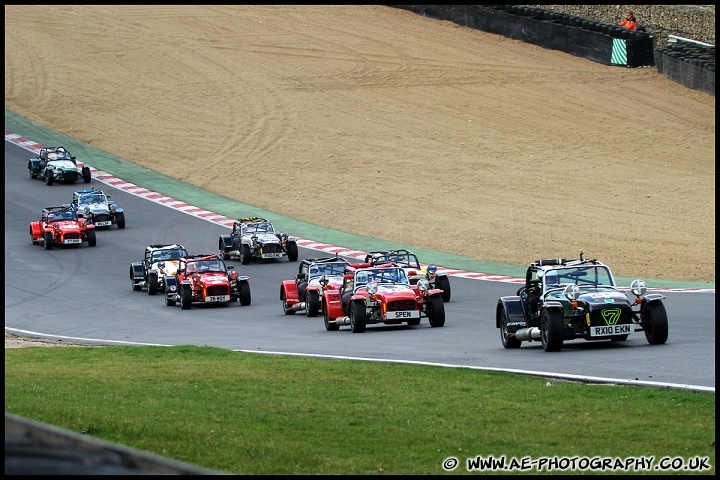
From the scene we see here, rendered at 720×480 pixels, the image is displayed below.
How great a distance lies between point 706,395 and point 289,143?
4089 centimetres

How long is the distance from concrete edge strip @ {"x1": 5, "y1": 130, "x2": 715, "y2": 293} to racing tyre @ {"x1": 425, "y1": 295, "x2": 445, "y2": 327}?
6.57 meters

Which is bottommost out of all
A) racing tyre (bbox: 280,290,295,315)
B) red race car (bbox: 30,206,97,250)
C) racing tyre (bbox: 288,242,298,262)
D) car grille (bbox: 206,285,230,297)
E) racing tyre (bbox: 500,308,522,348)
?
racing tyre (bbox: 280,290,295,315)

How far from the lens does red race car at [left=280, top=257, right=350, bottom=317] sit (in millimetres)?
26859

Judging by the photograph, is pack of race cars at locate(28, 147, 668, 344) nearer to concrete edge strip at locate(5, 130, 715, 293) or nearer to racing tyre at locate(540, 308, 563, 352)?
racing tyre at locate(540, 308, 563, 352)

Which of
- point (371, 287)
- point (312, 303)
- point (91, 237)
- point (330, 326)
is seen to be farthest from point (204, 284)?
point (91, 237)

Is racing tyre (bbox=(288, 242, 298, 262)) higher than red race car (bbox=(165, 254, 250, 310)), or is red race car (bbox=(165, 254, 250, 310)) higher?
racing tyre (bbox=(288, 242, 298, 262))

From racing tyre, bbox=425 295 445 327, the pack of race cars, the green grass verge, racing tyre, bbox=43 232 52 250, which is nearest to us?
the green grass verge

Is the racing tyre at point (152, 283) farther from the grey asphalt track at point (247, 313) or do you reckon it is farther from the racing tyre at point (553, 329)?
the racing tyre at point (553, 329)

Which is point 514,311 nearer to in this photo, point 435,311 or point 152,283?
point 435,311

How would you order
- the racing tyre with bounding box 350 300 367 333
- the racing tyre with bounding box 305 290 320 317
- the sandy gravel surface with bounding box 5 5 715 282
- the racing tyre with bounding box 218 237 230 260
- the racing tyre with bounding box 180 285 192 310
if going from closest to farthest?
the racing tyre with bounding box 350 300 367 333 < the racing tyre with bounding box 305 290 320 317 < the racing tyre with bounding box 180 285 192 310 < the racing tyre with bounding box 218 237 230 260 < the sandy gravel surface with bounding box 5 5 715 282

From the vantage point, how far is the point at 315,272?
90.6 feet

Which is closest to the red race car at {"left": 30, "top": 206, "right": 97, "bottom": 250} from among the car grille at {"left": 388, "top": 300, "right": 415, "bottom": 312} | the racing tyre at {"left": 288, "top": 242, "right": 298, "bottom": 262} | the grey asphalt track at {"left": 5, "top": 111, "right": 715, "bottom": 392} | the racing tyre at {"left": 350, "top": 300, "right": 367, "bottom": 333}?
the grey asphalt track at {"left": 5, "top": 111, "right": 715, "bottom": 392}

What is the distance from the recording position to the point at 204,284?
2939 cm

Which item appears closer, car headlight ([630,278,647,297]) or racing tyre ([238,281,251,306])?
car headlight ([630,278,647,297])
